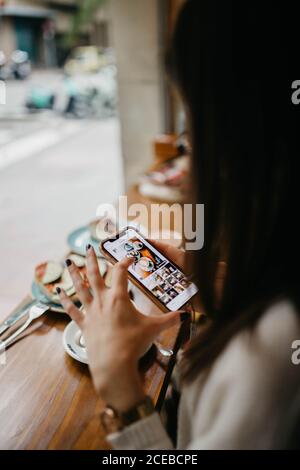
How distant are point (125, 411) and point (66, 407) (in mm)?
216

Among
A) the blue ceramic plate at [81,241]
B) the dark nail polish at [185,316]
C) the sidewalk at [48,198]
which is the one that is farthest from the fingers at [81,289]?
the sidewalk at [48,198]

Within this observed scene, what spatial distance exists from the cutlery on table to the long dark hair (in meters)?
0.57

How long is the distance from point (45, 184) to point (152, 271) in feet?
13.6

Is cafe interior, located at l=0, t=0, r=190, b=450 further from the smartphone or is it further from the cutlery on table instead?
the smartphone

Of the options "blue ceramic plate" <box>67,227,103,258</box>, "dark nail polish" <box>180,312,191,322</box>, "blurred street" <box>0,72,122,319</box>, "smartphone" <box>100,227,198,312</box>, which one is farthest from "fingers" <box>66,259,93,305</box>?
"blurred street" <box>0,72,122,319</box>

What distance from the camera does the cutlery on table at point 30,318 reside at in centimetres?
96

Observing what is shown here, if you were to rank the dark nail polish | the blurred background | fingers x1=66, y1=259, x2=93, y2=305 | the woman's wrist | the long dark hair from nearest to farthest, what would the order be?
the long dark hair → the woman's wrist → fingers x1=66, y1=259, x2=93, y2=305 → the dark nail polish → the blurred background

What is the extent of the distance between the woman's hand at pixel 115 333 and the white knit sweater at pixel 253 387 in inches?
5.6

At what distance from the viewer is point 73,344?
926mm

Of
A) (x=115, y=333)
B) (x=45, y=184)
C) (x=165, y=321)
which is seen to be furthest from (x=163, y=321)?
(x=45, y=184)

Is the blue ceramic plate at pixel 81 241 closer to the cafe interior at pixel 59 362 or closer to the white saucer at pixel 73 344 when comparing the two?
the cafe interior at pixel 59 362

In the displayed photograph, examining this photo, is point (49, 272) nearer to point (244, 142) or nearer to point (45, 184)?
point (244, 142)

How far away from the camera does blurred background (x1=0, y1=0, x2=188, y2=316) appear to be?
8.90ft

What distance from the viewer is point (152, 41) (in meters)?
3.39
